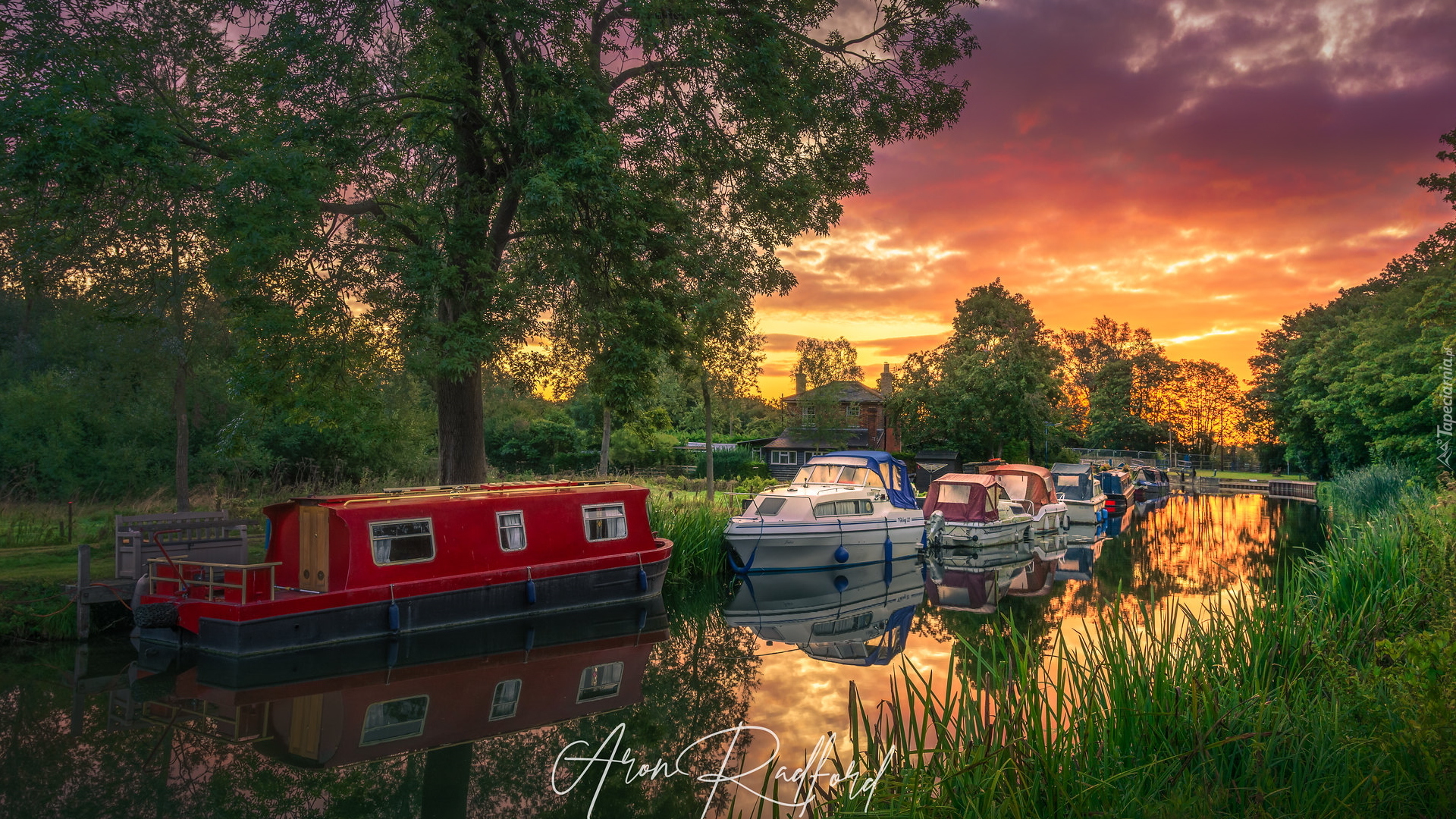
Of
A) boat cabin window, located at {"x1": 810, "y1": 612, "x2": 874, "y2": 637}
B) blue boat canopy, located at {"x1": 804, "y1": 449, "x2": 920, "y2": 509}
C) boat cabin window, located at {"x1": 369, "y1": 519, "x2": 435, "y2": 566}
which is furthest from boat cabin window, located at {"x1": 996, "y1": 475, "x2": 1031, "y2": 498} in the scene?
boat cabin window, located at {"x1": 369, "y1": 519, "x2": 435, "y2": 566}

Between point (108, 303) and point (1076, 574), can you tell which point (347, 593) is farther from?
point (1076, 574)

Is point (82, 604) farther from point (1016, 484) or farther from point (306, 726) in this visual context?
point (1016, 484)

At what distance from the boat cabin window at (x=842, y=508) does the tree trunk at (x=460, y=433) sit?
9.31 m

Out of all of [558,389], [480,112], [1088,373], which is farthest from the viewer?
[1088,373]

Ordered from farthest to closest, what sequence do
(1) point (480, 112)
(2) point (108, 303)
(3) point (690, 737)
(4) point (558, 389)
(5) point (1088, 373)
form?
1. (5) point (1088, 373)
2. (4) point (558, 389)
3. (1) point (480, 112)
4. (2) point (108, 303)
5. (3) point (690, 737)

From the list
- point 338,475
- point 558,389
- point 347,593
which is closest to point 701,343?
point 558,389

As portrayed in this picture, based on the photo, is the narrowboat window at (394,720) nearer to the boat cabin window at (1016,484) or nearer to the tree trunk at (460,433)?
the tree trunk at (460,433)

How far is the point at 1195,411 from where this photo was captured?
8762cm

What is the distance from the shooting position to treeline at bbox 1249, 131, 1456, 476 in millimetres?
32938

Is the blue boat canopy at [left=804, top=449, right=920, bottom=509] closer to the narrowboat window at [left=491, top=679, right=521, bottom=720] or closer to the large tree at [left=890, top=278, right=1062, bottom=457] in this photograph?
the narrowboat window at [left=491, top=679, right=521, bottom=720]

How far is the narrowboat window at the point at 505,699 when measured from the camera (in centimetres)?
1088

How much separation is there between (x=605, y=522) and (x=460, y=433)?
13.2 ft

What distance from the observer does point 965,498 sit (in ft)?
98.3

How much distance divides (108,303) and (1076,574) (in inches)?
971
